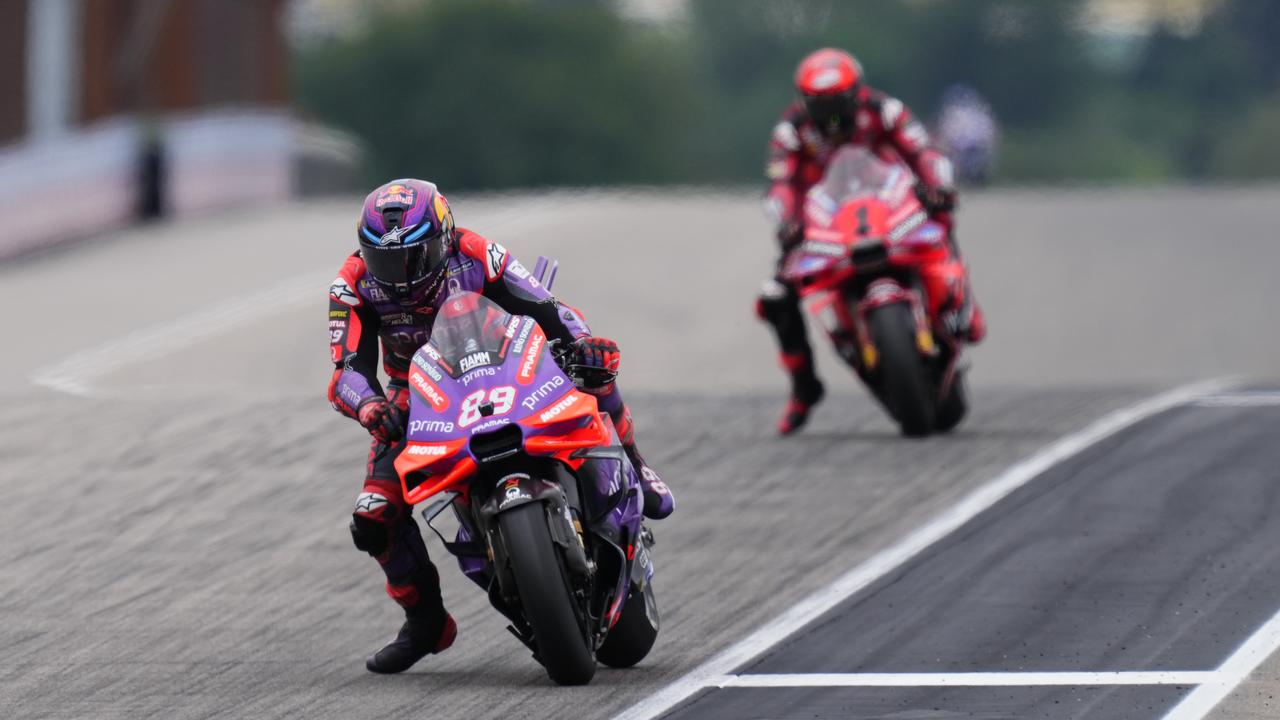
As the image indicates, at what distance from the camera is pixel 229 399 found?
1585 cm

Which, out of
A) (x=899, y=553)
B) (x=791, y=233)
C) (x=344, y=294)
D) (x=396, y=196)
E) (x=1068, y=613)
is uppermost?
(x=396, y=196)

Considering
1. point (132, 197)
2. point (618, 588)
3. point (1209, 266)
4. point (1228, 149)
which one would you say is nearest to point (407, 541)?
point (618, 588)

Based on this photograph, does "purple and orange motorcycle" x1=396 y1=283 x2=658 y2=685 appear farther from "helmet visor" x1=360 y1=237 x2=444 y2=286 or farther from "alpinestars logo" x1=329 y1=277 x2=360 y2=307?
"alpinestars logo" x1=329 y1=277 x2=360 y2=307

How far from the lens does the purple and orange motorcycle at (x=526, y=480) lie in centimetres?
812

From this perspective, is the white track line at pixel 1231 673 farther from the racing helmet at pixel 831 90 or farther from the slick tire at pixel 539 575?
the racing helmet at pixel 831 90

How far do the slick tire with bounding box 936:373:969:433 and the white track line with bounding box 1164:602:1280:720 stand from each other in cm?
500

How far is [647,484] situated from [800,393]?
18.9 feet

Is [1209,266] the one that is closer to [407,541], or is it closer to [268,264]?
[268,264]

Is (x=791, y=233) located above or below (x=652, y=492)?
below

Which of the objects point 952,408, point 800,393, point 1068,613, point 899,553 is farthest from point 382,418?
point 800,393

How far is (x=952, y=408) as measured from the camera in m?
14.3

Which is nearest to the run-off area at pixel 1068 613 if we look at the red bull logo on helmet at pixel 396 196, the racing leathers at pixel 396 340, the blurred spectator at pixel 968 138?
the racing leathers at pixel 396 340

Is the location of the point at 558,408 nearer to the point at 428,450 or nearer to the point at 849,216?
the point at 428,450

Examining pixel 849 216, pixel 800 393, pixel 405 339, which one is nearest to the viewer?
pixel 405 339
